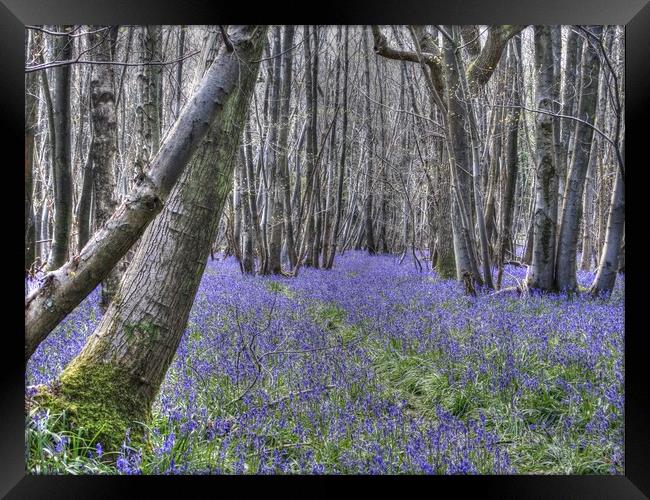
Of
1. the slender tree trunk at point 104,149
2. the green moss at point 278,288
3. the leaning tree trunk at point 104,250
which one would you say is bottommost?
the green moss at point 278,288

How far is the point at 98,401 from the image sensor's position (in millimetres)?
2488

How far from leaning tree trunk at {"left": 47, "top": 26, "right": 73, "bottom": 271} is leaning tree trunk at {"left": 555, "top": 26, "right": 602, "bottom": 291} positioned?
3602 millimetres

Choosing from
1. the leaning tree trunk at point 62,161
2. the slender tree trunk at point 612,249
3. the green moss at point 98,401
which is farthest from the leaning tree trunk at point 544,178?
the leaning tree trunk at point 62,161

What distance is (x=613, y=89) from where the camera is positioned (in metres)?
3.18

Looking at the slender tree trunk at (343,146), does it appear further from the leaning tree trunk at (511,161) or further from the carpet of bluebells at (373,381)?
the leaning tree trunk at (511,161)

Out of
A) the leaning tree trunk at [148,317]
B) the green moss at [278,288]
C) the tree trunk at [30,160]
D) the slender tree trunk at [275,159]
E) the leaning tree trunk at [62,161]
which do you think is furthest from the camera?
→ the green moss at [278,288]

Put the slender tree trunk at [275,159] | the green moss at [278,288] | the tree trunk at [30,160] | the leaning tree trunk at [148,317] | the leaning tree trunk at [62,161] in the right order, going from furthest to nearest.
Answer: the green moss at [278,288]
the slender tree trunk at [275,159]
the leaning tree trunk at [62,161]
the tree trunk at [30,160]
the leaning tree trunk at [148,317]

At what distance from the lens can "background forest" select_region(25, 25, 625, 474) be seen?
8.37 feet

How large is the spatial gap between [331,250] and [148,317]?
63.9 inches

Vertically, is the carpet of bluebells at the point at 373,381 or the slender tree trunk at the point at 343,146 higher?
the slender tree trunk at the point at 343,146
